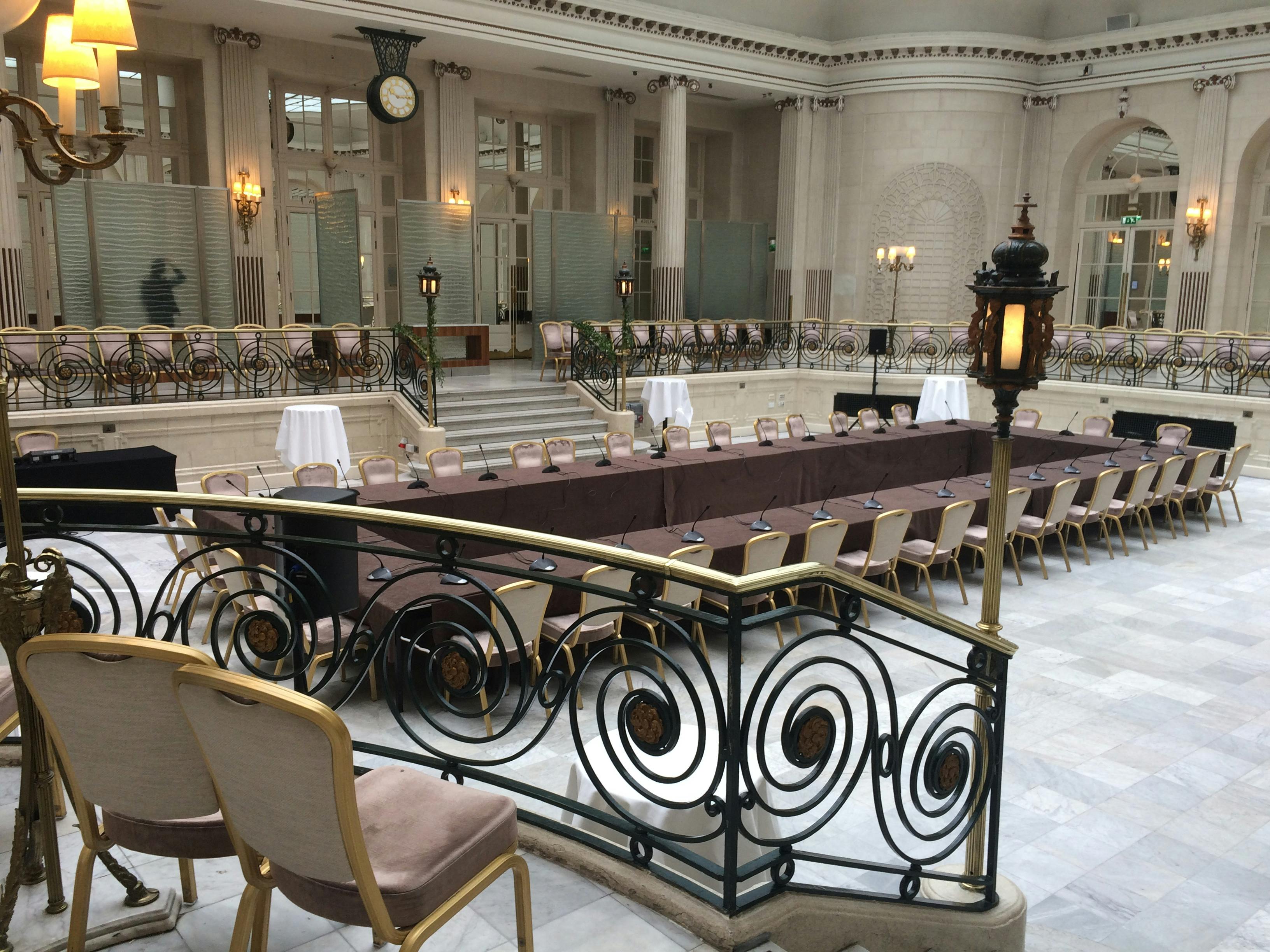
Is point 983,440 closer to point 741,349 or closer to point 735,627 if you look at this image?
point 741,349

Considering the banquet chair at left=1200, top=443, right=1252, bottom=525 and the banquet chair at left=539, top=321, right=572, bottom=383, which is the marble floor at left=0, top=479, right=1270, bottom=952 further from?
the banquet chair at left=539, top=321, right=572, bottom=383

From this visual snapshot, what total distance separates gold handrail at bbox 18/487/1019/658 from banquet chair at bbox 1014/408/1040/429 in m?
11.6

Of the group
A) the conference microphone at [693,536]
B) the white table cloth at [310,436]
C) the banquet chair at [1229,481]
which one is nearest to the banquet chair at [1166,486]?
the banquet chair at [1229,481]

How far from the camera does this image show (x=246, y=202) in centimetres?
1559

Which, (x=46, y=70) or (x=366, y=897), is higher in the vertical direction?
(x=46, y=70)

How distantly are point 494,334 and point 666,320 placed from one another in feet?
10.9

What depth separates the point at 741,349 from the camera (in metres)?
18.0

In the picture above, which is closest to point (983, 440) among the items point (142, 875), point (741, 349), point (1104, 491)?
point (1104, 491)

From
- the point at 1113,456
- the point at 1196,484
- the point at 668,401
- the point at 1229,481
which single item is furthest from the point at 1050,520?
the point at 668,401

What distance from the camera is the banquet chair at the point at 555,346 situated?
1584 centimetres

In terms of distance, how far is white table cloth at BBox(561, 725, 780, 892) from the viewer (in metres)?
3.59

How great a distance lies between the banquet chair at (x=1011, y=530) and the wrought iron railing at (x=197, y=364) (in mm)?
6897

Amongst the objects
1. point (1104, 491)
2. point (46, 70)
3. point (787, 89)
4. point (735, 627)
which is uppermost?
point (787, 89)

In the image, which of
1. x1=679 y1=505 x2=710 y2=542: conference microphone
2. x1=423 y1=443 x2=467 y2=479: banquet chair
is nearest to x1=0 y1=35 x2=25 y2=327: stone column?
x1=423 y1=443 x2=467 y2=479: banquet chair
